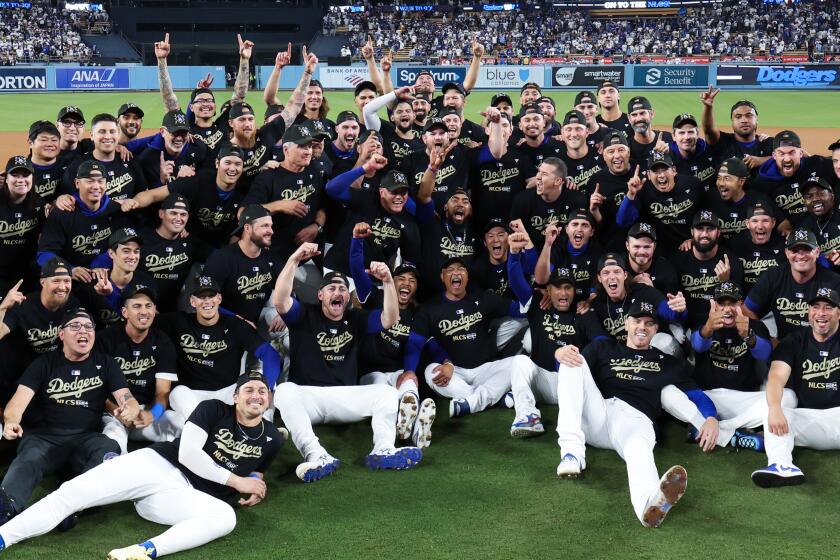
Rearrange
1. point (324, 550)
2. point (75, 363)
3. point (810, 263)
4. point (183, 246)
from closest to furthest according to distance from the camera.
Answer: point (324, 550)
point (75, 363)
point (810, 263)
point (183, 246)

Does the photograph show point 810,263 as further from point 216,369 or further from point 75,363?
point 75,363

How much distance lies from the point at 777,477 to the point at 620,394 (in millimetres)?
1469

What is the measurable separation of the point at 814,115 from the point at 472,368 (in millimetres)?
23539

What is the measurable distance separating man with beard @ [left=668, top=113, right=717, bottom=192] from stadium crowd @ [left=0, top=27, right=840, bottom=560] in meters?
0.03

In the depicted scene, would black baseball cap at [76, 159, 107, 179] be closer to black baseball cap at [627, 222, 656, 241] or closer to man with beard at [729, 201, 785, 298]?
black baseball cap at [627, 222, 656, 241]

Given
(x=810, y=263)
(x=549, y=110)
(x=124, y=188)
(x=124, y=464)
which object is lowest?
(x=124, y=464)

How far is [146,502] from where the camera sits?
677 centimetres

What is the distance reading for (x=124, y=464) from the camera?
677cm

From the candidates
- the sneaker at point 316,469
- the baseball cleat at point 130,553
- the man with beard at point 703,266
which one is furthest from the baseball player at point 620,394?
the baseball cleat at point 130,553

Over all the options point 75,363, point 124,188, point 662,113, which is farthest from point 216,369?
point 662,113

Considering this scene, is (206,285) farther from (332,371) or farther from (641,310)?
(641,310)

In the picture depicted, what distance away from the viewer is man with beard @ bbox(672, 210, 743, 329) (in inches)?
355

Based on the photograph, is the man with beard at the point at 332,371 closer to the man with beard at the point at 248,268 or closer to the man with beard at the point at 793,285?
the man with beard at the point at 248,268

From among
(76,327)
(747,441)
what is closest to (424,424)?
(747,441)
